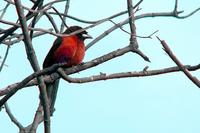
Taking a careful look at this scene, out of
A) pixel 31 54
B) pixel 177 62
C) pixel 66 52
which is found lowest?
pixel 177 62

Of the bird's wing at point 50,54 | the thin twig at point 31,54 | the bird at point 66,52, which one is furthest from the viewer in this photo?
the bird's wing at point 50,54

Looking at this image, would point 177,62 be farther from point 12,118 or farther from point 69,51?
point 69,51

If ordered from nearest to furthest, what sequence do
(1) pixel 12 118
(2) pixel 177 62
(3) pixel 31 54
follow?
1. (2) pixel 177 62
2. (3) pixel 31 54
3. (1) pixel 12 118

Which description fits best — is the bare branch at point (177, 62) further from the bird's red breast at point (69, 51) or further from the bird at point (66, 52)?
the bird's red breast at point (69, 51)

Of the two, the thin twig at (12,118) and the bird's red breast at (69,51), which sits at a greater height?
the bird's red breast at (69,51)

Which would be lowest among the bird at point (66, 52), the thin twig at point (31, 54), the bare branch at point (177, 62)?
the bare branch at point (177, 62)

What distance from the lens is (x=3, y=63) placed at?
4.38 m

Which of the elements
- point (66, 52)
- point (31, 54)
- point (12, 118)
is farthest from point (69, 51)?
point (31, 54)

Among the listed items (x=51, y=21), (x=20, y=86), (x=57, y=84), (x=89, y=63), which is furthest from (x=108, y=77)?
(x=57, y=84)

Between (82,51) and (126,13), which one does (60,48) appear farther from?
(126,13)

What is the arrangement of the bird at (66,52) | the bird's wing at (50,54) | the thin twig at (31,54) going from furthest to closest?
the bird's wing at (50,54) < the bird at (66,52) < the thin twig at (31,54)

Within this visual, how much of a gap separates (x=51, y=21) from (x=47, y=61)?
7.34 feet

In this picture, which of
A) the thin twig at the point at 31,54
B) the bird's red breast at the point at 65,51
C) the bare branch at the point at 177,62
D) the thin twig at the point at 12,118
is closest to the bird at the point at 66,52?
the bird's red breast at the point at 65,51

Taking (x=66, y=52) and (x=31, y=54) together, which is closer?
(x=31, y=54)
